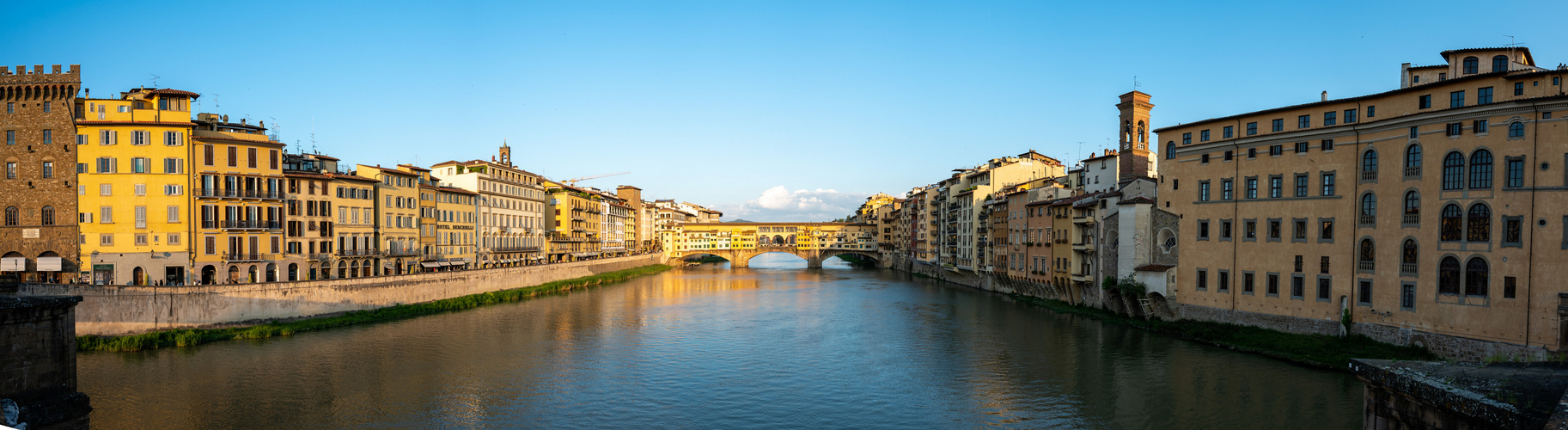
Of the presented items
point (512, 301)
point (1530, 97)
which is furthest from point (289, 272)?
point (1530, 97)

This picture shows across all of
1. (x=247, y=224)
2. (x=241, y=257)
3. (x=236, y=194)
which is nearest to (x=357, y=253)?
(x=241, y=257)

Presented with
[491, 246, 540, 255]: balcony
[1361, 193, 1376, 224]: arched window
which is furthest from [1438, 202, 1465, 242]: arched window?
[491, 246, 540, 255]: balcony

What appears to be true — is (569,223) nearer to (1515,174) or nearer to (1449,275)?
(1449,275)

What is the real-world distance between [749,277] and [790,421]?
59761mm

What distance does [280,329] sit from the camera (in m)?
33.0

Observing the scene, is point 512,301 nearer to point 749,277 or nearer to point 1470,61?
point 749,277

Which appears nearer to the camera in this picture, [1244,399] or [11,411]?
[11,411]

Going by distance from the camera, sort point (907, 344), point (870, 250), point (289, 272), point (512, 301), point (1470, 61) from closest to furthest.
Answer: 1. point (1470, 61)
2. point (907, 344)
3. point (289, 272)
4. point (512, 301)
5. point (870, 250)

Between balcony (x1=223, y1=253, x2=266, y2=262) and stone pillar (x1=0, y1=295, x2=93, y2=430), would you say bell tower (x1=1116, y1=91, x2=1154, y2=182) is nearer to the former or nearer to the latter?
stone pillar (x1=0, y1=295, x2=93, y2=430)

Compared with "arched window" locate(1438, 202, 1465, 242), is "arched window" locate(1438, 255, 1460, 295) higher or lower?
lower

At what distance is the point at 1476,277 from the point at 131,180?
54304 millimetres

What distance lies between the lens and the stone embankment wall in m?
30.1

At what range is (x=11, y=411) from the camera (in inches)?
488

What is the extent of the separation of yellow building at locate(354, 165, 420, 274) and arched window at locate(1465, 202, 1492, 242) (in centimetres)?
5287
